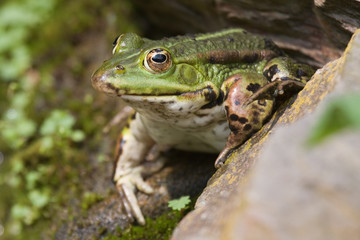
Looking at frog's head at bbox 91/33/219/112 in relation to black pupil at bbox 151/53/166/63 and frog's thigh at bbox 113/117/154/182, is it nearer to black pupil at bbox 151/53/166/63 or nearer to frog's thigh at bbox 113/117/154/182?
black pupil at bbox 151/53/166/63

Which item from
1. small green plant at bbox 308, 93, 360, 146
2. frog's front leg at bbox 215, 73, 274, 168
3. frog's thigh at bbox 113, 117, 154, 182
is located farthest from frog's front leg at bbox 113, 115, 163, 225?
small green plant at bbox 308, 93, 360, 146

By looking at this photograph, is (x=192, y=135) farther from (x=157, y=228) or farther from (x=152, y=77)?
(x=157, y=228)

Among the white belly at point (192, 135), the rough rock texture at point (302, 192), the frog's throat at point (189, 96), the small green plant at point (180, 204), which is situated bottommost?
the small green plant at point (180, 204)

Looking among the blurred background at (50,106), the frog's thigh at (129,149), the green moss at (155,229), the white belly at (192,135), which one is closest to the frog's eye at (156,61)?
the white belly at (192,135)

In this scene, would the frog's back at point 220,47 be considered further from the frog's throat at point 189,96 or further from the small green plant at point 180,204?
the small green plant at point 180,204

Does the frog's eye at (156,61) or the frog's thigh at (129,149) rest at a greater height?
the frog's eye at (156,61)

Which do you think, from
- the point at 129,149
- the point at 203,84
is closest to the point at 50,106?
the point at 129,149
